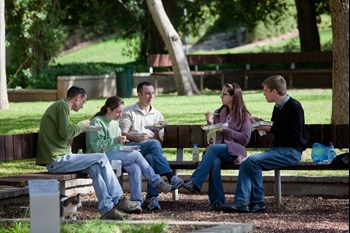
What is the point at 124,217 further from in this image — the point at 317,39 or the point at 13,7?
the point at 317,39

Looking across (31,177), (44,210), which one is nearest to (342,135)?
(31,177)

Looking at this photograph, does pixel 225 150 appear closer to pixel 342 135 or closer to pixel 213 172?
pixel 213 172

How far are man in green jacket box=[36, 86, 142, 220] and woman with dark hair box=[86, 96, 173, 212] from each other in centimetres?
30

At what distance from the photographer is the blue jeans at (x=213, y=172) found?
10.3 meters

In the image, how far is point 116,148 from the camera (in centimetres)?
1035

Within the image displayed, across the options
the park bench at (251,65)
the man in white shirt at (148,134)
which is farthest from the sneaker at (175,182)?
the park bench at (251,65)

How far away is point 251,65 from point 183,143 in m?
20.4

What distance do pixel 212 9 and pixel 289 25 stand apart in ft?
36.5

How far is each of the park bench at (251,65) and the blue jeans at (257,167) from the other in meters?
18.8

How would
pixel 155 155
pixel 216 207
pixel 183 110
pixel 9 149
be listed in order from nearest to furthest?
pixel 9 149 → pixel 216 207 → pixel 155 155 → pixel 183 110

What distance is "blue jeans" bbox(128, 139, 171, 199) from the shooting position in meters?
10.5

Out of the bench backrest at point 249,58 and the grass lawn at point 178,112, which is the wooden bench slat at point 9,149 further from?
the bench backrest at point 249,58

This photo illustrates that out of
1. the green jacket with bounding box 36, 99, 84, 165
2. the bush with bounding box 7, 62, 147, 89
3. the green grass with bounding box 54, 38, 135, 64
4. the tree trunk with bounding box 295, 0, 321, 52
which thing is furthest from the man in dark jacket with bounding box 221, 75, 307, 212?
the green grass with bounding box 54, 38, 135, 64

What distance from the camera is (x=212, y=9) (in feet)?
120
